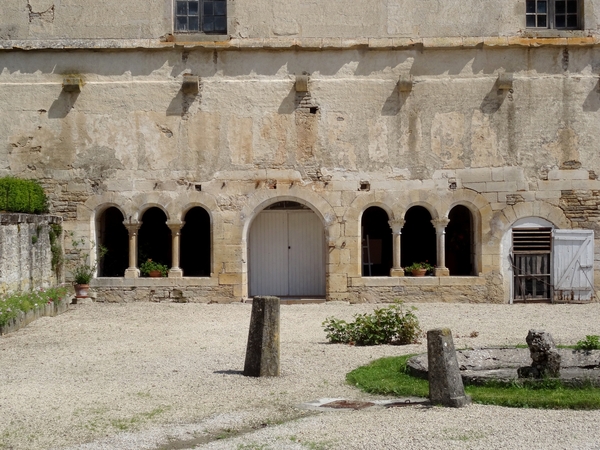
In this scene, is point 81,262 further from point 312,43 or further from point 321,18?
point 321,18

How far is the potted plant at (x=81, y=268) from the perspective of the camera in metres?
15.8

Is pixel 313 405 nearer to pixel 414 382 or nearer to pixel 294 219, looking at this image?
pixel 414 382

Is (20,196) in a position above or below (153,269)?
above

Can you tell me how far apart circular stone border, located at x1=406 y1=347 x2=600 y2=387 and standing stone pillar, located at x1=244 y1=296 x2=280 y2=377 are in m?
1.32

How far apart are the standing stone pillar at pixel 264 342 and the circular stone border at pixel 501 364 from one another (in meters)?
1.32

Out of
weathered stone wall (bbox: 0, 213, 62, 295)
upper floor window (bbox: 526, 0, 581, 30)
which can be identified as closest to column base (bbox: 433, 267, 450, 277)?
upper floor window (bbox: 526, 0, 581, 30)

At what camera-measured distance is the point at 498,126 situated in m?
15.9

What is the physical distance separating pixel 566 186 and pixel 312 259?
16.4ft

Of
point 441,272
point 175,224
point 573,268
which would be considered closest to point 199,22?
point 175,224

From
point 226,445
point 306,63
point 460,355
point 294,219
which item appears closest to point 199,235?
point 294,219

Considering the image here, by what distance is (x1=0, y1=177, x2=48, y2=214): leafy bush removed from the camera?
47.0 feet

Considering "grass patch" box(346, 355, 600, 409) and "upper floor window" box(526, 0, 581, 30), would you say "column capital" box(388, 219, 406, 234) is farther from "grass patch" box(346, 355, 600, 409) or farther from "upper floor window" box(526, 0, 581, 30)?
"grass patch" box(346, 355, 600, 409)

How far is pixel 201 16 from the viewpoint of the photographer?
640 inches

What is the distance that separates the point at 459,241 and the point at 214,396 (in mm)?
10474
